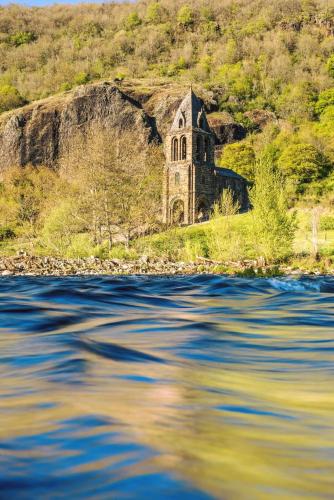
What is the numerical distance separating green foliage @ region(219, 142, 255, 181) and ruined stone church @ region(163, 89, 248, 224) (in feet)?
26.7

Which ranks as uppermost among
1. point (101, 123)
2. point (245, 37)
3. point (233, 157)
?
point (245, 37)

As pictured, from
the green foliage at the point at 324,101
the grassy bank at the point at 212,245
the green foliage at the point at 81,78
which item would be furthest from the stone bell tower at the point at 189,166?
the green foliage at the point at 81,78

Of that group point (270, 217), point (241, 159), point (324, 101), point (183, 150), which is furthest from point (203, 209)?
point (324, 101)

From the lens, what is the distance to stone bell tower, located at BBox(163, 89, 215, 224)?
5322 centimetres

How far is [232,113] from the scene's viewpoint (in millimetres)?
87000

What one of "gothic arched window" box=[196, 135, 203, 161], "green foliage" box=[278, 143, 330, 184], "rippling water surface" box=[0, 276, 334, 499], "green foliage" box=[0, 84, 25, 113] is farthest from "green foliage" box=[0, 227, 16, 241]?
"green foliage" box=[0, 84, 25, 113]

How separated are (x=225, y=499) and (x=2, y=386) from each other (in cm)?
230

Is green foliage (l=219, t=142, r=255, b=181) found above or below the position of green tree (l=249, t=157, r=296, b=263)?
above

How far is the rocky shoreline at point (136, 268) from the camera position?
66.2ft

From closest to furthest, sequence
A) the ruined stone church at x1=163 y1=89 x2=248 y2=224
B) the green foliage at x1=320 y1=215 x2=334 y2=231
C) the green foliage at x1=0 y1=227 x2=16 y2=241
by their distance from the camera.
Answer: the green foliage at x1=320 y1=215 x2=334 y2=231
the green foliage at x1=0 y1=227 x2=16 y2=241
the ruined stone church at x1=163 y1=89 x2=248 y2=224

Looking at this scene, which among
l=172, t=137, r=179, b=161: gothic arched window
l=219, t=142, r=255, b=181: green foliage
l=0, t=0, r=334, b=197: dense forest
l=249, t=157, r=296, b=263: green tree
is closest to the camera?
l=249, t=157, r=296, b=263: green tree

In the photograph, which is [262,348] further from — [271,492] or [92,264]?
[92,264]

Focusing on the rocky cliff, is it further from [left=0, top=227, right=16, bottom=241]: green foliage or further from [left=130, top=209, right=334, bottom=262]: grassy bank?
[left=130, top=209, right=334, bottom=262]: grassy bank

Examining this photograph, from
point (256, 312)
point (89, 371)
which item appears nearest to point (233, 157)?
point (256, 312)
